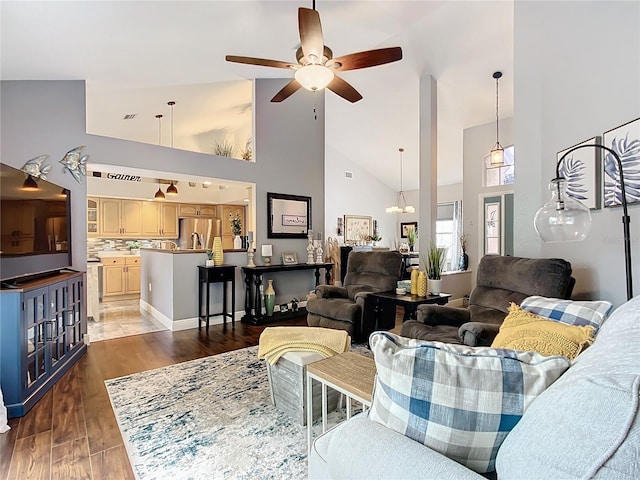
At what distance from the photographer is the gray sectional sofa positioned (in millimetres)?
582

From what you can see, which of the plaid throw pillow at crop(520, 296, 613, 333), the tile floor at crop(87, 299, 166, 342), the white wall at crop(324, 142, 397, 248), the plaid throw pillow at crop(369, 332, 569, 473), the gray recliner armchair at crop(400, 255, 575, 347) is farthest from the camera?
the white wall at crop(324, 142, 397, 248)

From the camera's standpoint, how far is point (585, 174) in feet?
8.18

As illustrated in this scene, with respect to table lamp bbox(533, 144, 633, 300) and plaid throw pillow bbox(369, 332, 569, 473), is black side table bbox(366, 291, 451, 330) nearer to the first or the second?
table lamp bbox(533, 144, 633, 300)

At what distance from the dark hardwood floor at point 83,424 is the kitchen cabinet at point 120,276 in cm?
308

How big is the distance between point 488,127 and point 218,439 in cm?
656

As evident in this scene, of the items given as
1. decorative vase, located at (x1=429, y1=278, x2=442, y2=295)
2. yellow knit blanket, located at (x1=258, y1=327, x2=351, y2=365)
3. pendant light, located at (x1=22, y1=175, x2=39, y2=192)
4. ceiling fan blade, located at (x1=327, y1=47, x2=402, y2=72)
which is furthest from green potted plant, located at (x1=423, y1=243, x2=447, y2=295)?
pendant light, located at (x1=22, y1=175, x2=39, y2=192)

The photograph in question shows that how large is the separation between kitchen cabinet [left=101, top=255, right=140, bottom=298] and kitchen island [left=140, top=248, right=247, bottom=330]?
197 cm

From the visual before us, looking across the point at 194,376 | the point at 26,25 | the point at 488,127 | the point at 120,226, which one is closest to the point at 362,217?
the point at 488,127

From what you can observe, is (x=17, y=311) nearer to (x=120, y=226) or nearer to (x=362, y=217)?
(x=120, y=226)

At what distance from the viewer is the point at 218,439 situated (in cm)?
206

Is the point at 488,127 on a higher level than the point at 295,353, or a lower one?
higher

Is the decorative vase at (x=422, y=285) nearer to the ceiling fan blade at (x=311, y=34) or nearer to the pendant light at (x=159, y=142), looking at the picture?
the ceiling fan blade at (x=311, y=34)

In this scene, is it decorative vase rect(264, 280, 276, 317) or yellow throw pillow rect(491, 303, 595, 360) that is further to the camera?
decorative vase rect(264, 280, 276, 317)

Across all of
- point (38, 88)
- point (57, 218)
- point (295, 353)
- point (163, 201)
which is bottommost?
point (295, 353)
